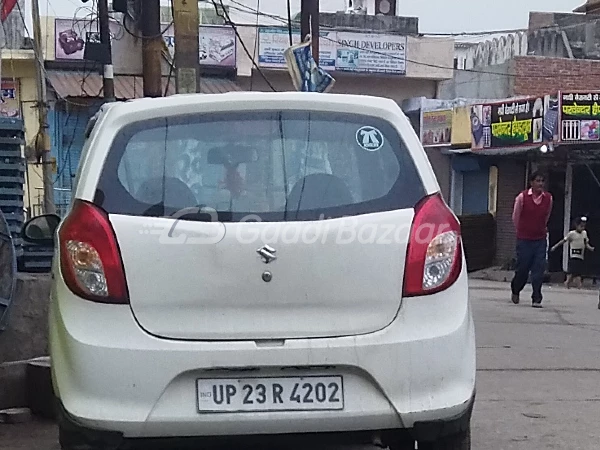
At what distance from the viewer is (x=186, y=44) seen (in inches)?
468

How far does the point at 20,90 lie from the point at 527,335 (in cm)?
1880

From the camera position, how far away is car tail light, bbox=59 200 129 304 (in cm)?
391

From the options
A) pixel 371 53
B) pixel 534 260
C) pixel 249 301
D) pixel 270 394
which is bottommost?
pixel 534 260

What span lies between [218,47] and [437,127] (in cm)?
612

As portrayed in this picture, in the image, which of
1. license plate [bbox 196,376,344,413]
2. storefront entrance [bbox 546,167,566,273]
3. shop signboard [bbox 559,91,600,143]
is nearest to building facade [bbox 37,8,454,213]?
storefront entrance [bbox 546,167,566,273]

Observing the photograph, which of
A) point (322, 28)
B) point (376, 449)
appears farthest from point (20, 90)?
point (376, 449)

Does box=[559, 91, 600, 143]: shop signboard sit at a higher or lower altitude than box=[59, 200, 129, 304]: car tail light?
lower

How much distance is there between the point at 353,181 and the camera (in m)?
4.15

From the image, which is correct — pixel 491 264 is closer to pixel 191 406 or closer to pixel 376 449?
pixel 376 449

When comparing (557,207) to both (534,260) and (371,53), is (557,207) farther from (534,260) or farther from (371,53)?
(534,260)

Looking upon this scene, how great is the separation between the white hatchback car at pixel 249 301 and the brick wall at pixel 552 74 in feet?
82.3

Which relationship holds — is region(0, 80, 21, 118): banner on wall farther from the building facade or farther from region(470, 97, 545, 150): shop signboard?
region(470, 97, 545, 150): shop signboard

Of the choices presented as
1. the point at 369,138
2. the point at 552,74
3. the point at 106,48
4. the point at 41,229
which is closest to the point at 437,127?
the point at 552,74

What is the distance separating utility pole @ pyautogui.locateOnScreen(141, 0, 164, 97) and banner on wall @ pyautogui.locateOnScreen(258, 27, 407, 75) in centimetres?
1466
